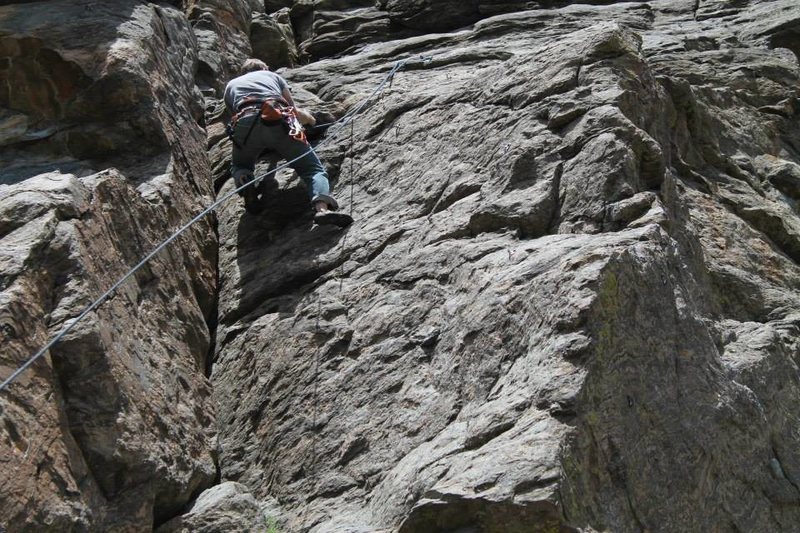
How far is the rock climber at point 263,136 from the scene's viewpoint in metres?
11.5

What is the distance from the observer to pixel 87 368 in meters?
8.10

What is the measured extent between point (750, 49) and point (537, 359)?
8.82 metres

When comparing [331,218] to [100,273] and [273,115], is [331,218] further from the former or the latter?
[100,273]

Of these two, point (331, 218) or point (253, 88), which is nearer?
point (331, 218)

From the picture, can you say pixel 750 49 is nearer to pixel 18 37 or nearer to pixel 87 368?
pixel 18 37

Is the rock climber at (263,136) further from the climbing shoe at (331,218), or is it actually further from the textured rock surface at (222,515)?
the textured rock surface at (222,515)

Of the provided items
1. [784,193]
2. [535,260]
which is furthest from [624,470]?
[784,193]

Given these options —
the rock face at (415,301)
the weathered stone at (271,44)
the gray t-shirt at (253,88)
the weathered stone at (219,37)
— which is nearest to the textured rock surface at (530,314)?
the rock face at (415,301)

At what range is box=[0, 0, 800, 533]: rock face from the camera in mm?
7605

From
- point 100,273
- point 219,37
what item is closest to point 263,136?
point 100,273

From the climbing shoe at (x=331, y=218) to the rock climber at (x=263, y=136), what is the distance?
26 centimetres

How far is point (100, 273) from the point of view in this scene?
880 centimetres

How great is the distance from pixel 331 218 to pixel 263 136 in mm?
1433

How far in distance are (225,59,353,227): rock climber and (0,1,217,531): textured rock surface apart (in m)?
0.63
